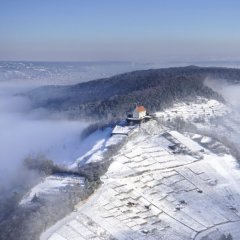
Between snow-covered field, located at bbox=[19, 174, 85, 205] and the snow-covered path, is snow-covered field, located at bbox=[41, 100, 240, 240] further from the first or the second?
snow-covered field, located at bbox=[19, 174, 85, 205]

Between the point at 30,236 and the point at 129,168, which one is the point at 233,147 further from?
A: the point at 30,236

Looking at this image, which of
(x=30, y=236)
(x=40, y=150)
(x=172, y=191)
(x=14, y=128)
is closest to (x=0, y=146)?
(x=40, y=150)

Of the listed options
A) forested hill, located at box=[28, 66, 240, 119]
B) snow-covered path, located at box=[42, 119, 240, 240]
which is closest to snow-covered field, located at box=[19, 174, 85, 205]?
snow-covered path, located at box=[42, 119, 240, 240]

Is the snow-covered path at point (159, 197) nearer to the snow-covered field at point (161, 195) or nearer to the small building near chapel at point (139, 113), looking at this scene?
the snow-covered field at point (161, 195)

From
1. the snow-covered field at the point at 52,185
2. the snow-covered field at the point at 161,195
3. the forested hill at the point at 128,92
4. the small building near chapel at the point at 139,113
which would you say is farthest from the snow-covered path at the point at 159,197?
the forested hill at the point at 128,92

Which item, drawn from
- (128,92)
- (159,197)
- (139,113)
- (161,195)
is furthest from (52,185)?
(128,92)

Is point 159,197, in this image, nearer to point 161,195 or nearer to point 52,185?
point 161,195
